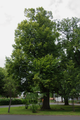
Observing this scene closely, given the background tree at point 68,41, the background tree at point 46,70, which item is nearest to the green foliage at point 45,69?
the background tree at point 46,70

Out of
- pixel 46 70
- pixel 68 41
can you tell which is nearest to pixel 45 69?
pixel 46 70

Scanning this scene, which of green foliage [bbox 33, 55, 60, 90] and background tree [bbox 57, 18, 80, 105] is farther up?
background tree [bbox 57, 18, 80, 105]

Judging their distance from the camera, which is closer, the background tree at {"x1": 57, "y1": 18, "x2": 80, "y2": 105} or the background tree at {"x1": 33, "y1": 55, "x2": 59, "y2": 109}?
the background tree at {"x1": 33, "y1": 55, "x2": 59, "y2": 109}

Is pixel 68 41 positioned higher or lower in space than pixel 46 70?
higher

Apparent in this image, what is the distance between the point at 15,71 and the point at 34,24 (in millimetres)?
7490

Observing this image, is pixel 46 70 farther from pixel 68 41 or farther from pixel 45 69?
pixel 68 41

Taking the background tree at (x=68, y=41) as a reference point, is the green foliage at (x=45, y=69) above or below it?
below

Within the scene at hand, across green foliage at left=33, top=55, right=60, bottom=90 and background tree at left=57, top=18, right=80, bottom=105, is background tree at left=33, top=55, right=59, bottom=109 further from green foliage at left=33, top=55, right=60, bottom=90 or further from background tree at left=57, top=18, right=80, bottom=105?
background tree at left=57, top=18, right=80, bottom=105

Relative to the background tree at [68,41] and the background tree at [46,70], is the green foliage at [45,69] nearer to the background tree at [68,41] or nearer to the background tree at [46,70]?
the background tree at [46,70]

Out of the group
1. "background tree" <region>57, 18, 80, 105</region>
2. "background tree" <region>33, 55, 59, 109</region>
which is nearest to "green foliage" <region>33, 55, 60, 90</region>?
"background tree" <region>33, 55, 59, 109</region>

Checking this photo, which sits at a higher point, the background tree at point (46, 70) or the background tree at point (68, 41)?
the background tree at point (68, 41)

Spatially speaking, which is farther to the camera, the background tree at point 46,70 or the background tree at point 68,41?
the background tree at point 68,41

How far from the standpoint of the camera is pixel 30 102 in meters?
16.1

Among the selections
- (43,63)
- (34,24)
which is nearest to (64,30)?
(34,24)
